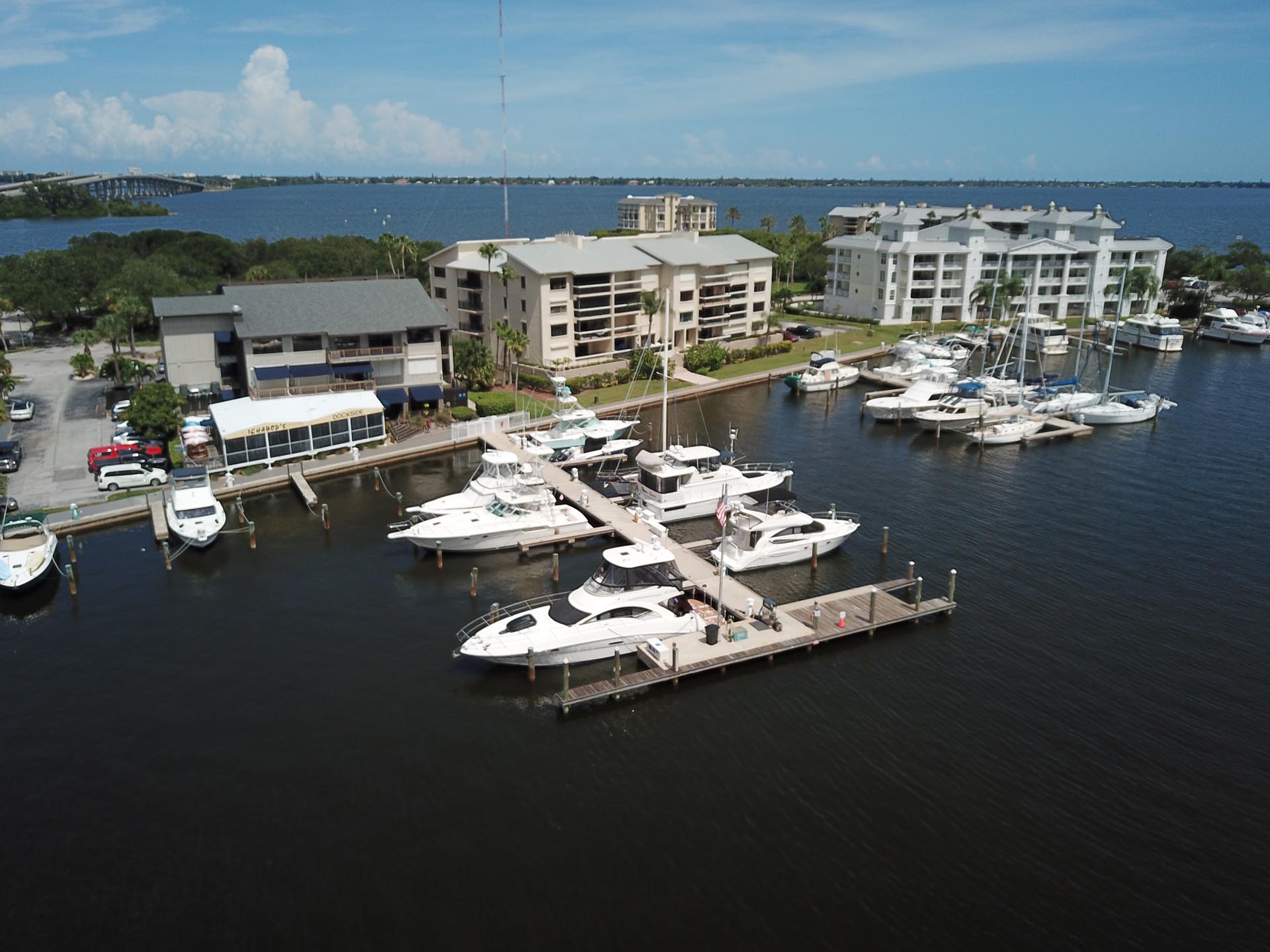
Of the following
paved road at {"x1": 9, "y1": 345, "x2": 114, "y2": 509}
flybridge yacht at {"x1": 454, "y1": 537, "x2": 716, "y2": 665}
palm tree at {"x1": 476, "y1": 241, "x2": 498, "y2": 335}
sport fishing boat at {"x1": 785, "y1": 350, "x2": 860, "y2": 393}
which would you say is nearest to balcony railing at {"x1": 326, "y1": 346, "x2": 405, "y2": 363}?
paved road at {"x1": 9, "y1": 345, "x2": 114, "y2": 509}

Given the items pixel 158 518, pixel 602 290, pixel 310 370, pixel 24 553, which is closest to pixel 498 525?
pixel 158 518

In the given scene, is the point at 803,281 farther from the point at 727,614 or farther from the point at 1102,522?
the point at 727,614

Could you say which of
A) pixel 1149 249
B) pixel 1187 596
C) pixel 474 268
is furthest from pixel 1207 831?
pixel 1149 249

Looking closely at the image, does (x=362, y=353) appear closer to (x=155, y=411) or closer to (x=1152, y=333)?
(x=155, y=411)

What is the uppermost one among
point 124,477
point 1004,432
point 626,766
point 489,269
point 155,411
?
point 489,269

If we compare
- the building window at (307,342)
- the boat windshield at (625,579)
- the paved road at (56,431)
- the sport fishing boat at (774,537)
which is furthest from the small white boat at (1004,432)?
the paved road at (56,431)

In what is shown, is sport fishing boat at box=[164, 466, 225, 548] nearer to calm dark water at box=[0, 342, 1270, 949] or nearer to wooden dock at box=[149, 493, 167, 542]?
wooden dock at box=[149, 493, 167, 542]

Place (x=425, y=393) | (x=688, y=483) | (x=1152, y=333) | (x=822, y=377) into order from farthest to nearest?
(x=1152, y=333), (x=822, y=377), (x=425, y=393), (x=688, y=483)
